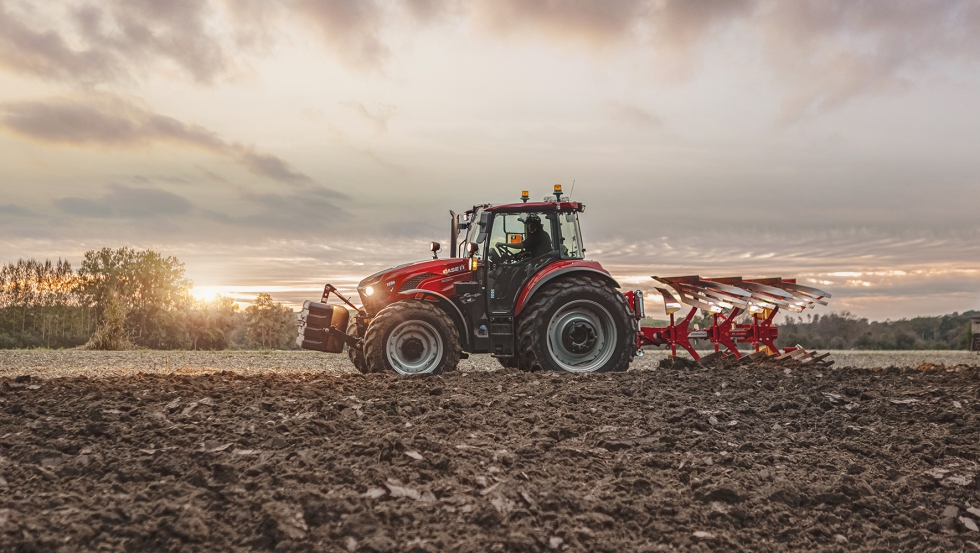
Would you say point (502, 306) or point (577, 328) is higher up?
point (502, 306)

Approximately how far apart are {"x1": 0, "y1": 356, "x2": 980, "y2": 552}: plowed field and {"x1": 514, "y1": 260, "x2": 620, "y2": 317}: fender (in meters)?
2.37

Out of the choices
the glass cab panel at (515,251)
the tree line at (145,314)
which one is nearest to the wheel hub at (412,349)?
the glass cab panel at (515,251)

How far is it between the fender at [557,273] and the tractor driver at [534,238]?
29 centimetres

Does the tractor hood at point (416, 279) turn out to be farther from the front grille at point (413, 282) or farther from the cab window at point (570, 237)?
the cab window at point (570, 237)

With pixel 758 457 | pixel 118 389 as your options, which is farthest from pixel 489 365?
pixel 758 457

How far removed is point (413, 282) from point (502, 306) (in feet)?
4.07

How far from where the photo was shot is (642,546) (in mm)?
3963

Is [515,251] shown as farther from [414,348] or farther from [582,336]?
[414,348]

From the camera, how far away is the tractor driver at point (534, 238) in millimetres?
10156

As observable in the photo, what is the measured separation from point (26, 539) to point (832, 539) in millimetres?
4424

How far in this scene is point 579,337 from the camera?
9984 millimetres

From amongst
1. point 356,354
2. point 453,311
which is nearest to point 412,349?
point 453,311

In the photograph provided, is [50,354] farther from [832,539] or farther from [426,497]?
[832,539]

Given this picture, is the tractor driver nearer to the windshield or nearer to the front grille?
the windshield
